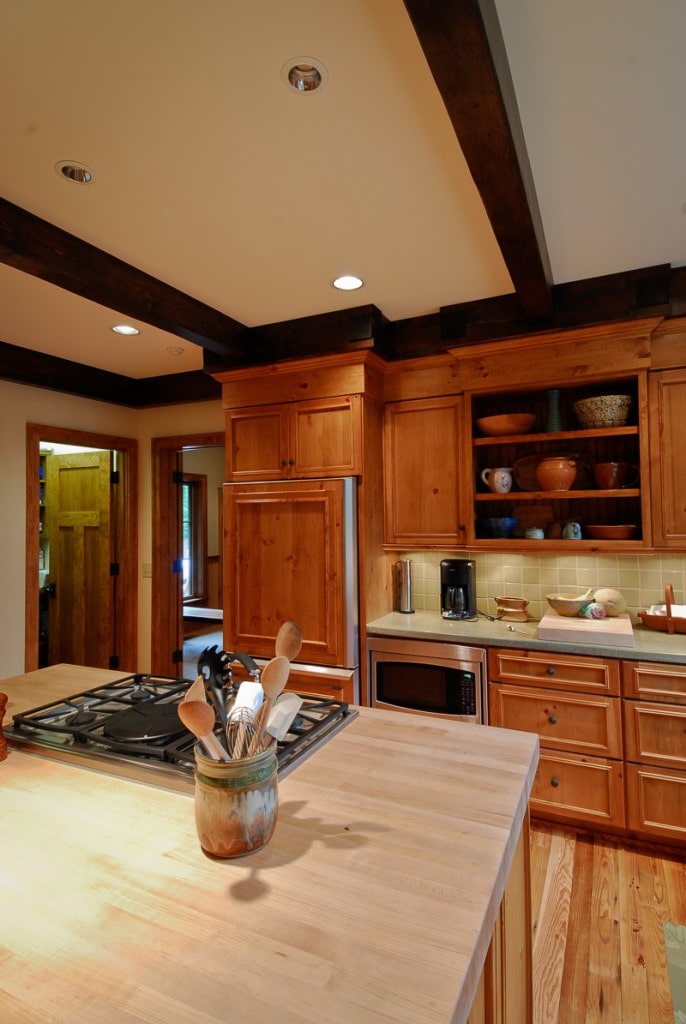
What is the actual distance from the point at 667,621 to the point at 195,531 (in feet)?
20.1

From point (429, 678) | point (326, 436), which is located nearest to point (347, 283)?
point (326, 436)

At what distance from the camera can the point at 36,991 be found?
0.63 meters

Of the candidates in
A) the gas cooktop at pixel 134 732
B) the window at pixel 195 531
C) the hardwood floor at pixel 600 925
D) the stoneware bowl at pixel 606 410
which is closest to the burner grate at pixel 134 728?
the gas cooktop at pixel 134 732

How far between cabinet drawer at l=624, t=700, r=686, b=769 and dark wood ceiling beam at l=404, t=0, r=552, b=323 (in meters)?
1.91

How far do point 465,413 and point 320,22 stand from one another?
6.47ft

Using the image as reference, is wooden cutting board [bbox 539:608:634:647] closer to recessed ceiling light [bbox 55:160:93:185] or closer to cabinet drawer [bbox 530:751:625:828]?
cabinet drawer [bbox 530:751:625:828]

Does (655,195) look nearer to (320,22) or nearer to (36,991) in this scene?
(320,22)

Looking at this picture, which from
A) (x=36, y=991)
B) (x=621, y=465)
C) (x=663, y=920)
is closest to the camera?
(x=36, y=991)

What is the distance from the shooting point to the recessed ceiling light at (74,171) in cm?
164

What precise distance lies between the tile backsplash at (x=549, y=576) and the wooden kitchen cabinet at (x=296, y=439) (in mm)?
856

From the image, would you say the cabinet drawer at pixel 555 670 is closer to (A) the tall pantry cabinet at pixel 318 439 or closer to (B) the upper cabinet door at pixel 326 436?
(A) the tall pantry cabinet at pixel 318 439

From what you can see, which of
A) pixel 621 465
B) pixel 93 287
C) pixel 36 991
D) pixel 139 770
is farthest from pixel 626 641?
pixel 93 287

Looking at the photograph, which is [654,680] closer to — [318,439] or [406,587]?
[406,587]

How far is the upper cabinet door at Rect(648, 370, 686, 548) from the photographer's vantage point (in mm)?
2510
